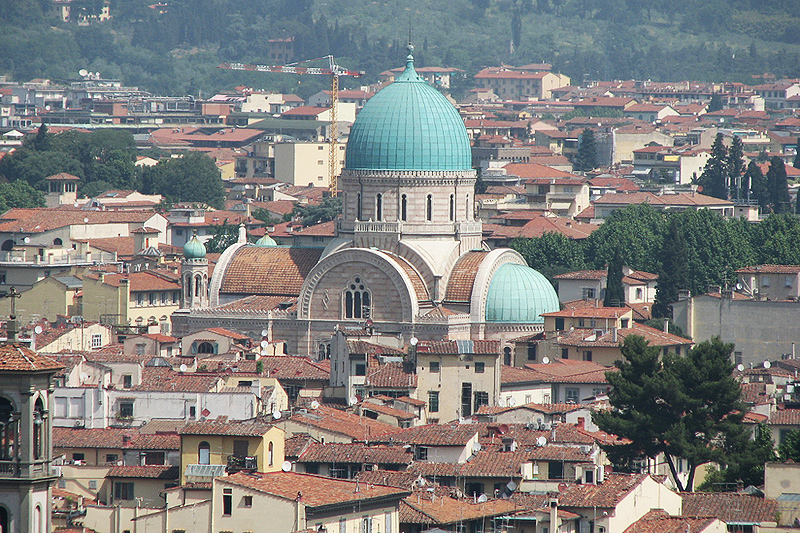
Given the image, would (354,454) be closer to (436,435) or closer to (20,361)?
(436,435)

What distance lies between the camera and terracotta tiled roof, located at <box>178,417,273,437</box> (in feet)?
132

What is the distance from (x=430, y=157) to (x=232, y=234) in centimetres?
3140

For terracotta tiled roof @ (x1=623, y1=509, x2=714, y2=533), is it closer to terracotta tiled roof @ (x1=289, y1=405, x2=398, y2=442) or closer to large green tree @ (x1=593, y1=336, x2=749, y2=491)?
large green tree @ (x1=593, y1=336, x2=749, y2=491)

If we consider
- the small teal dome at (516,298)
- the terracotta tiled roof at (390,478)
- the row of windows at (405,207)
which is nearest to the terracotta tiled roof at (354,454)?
the terracotta tiled roof at (390,478)

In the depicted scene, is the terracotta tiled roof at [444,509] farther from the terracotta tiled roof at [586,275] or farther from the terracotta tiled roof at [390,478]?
the terracotta tiled roof at [586,275]

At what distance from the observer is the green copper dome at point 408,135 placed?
6681cm

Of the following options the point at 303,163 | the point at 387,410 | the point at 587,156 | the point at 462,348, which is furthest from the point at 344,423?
the point at 303,163

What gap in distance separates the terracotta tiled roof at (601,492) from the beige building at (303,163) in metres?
103

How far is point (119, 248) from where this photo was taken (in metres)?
92.4

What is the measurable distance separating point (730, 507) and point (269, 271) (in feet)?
103

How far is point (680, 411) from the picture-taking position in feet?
156

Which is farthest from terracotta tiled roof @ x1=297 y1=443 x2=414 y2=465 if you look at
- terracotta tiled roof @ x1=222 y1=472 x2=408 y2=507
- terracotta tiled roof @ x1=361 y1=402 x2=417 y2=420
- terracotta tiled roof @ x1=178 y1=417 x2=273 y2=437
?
terracotta tiled roof @ x1=361 y1=402 x2=417 y2=420

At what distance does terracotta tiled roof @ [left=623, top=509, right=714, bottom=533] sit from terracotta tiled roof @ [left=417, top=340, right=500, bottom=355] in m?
17.8

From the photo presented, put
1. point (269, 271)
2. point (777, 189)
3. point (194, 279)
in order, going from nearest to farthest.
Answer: point (269, 271)
point (194, 279)
point (777, 189)
